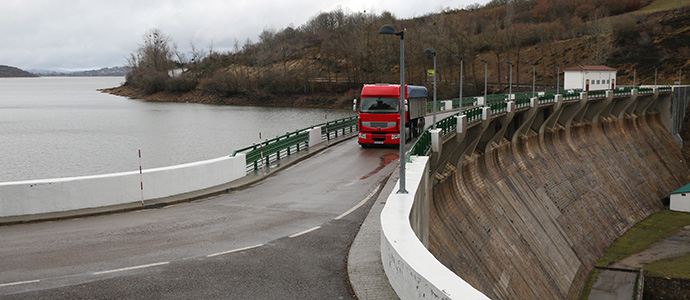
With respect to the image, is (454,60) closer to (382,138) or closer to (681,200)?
(681,200)

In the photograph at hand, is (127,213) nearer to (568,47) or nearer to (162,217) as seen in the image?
(162,217)

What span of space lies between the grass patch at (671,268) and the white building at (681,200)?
15732mm

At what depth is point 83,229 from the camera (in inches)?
539

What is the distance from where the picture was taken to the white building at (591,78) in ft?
274

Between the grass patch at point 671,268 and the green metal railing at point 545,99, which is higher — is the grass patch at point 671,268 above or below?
below

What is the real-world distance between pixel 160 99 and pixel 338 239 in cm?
12754

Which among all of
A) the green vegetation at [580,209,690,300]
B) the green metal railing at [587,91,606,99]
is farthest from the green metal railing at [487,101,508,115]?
the green metal railing at [587,91,606,99]

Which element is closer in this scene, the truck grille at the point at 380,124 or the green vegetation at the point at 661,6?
the truck grille at the point at 380,124

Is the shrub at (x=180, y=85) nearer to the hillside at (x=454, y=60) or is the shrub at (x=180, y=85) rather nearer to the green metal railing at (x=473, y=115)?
the hillside at (x=454, y=60)

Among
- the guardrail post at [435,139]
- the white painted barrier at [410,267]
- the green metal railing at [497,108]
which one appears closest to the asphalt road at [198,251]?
the white painted barrier at [410,267]

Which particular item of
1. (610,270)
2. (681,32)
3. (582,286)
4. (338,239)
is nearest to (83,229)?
(338,239)

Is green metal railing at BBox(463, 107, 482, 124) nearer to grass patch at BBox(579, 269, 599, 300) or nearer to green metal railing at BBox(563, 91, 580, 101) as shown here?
grass patch at BBox(579, 269, 599, 300)

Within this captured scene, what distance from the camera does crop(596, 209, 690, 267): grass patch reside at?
4138cm

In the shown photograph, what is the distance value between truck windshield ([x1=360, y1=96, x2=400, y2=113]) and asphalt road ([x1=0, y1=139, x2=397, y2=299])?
38.7 ft
